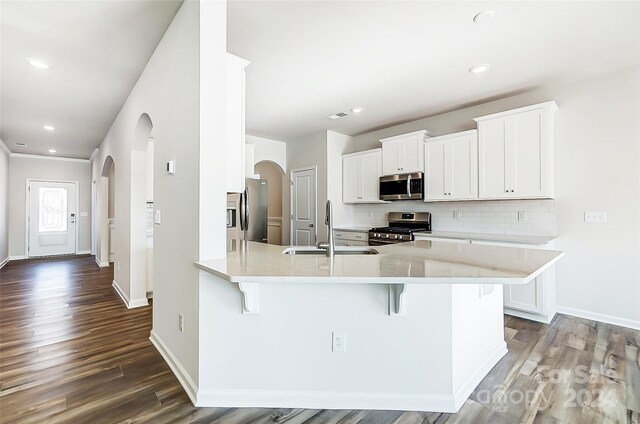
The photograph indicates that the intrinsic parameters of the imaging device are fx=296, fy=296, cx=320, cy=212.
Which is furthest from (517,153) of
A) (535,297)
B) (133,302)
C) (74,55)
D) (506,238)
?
(133,302)

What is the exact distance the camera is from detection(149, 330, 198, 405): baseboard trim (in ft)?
6.09

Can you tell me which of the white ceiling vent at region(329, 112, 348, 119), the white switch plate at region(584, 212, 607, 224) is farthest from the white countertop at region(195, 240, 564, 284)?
the white ceiling vent at region(329, 112, 348, 119)

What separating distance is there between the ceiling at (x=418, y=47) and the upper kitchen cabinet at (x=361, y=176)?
1178mm

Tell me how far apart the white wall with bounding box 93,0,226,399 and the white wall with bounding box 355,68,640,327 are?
3.68 metres

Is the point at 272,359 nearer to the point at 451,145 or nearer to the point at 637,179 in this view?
the point at 451,145

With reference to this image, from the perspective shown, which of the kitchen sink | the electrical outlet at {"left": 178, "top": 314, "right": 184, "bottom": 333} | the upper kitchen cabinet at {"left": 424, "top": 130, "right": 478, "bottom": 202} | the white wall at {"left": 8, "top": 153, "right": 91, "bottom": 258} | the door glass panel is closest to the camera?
the electrical outlet at {"left": 178, "top": 314, "right": 184, "bottom": 333}

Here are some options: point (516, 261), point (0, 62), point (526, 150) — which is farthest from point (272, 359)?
point (0, 62)

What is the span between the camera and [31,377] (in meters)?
2.10

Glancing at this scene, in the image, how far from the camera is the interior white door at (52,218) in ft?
23.7

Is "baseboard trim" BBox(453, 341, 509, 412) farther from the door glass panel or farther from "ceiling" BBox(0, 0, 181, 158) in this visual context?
the door glass panel

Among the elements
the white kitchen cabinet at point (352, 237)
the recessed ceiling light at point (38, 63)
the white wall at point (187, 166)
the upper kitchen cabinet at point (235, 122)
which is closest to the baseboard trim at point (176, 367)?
the white wall at point (187, 166)

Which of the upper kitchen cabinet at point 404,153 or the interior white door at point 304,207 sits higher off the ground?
the upper kitchen cabinet at point 404,153

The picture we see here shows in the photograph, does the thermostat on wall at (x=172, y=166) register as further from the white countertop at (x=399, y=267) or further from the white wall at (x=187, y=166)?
the white countertop at (x=399, y=267)

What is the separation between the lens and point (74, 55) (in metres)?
2.69
